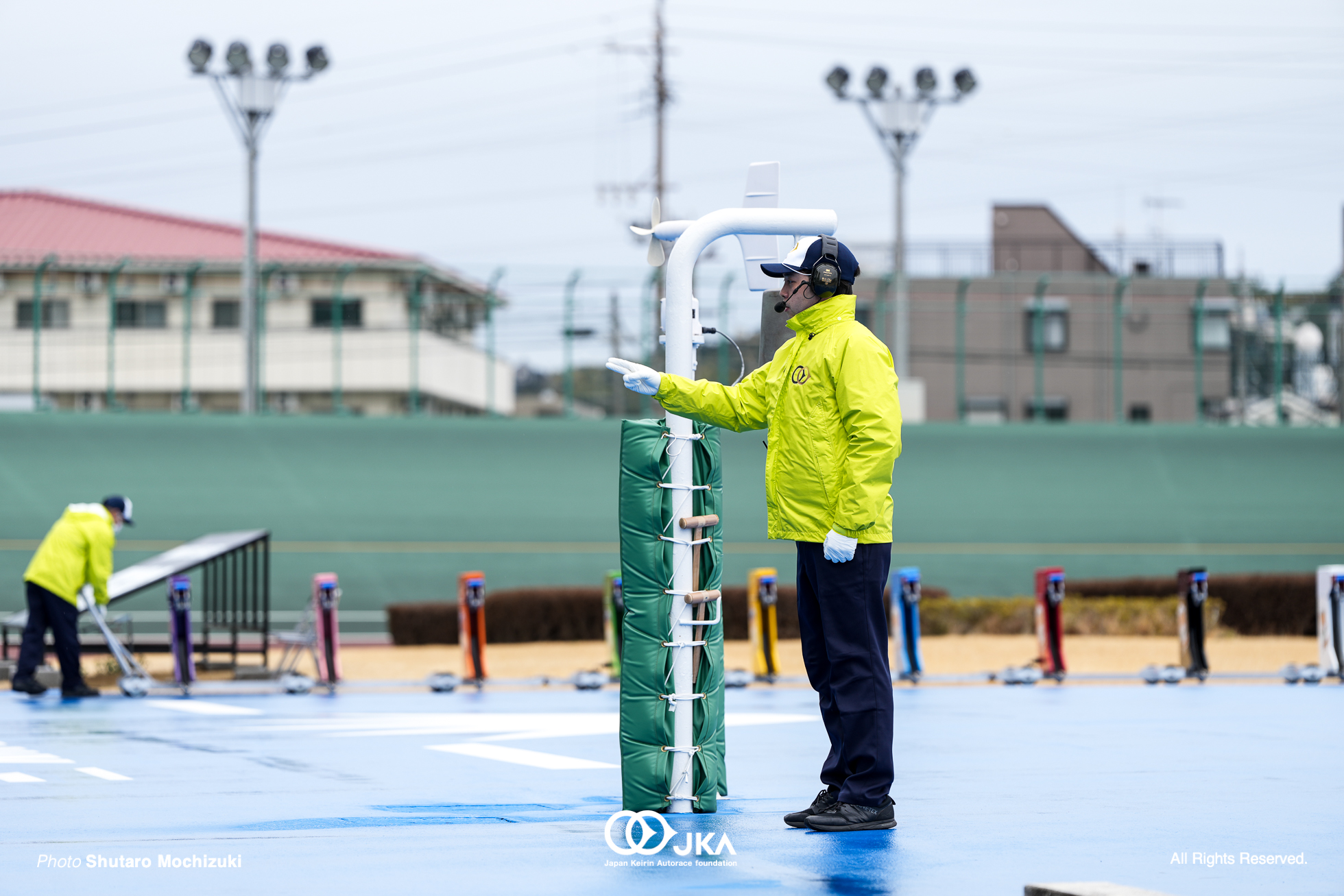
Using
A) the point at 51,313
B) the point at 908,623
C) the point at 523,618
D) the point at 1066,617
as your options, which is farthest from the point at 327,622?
the point at 51,313

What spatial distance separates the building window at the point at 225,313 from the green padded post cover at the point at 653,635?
39404 mm

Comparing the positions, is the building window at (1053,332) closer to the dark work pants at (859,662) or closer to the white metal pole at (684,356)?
the white metal pole at (684,356)

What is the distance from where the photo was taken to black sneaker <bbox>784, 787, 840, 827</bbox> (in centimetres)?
625

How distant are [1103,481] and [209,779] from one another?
22.5 metres

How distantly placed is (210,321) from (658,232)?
40453 millimetres

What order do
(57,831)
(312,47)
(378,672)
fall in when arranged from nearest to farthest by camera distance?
(57,831) < (378,672) < (312,47)

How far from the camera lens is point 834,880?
5172mm

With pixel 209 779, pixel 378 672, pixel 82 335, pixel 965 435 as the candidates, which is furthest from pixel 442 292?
pixel 209 779

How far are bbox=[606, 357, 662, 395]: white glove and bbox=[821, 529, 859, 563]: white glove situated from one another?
0.94 m

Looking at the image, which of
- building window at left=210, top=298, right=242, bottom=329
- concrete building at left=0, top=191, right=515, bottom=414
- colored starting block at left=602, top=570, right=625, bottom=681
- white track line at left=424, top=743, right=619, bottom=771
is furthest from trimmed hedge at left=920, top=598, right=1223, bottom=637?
building window at left=210, top=298, right=242, bottom=329

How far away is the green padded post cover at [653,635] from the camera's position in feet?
21.4

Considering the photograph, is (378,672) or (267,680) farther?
(378,672)

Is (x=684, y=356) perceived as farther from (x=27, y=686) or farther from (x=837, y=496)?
(x=27, y=686)

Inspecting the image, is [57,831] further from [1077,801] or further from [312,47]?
Answer: [312,47]
